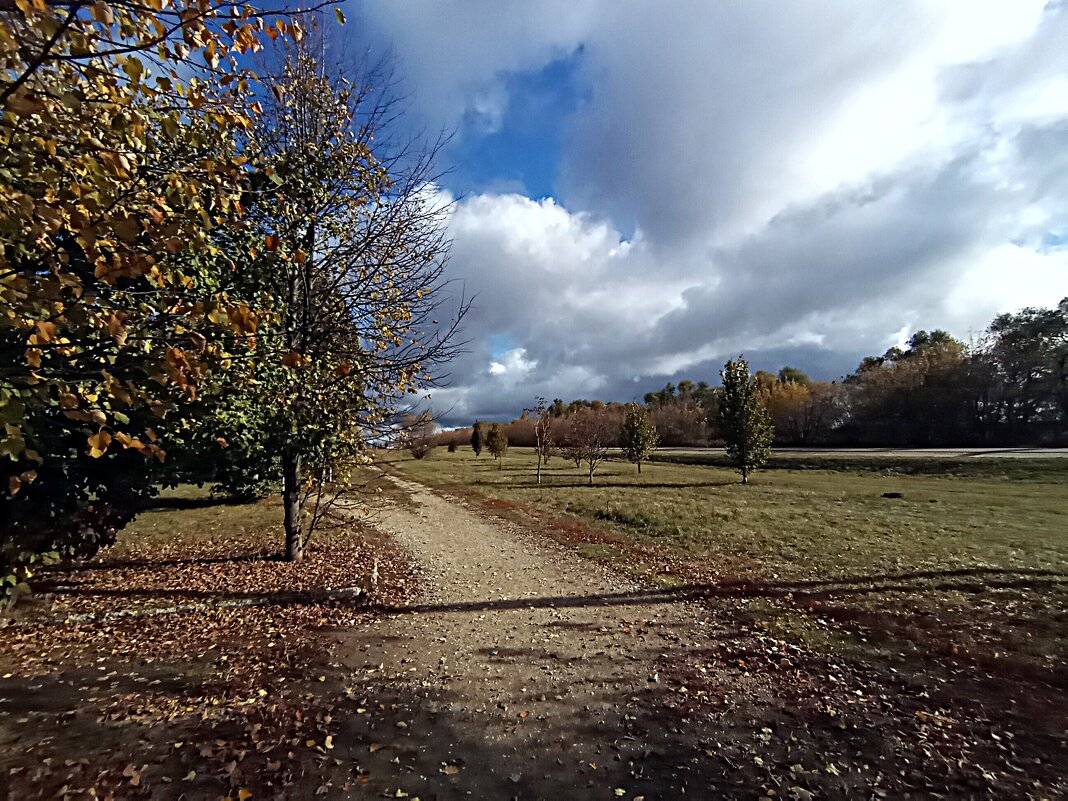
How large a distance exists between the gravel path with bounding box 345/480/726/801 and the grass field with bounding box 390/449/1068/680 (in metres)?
2.38

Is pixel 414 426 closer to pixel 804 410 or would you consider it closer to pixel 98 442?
pixel 98 442

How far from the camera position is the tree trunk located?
392 inches

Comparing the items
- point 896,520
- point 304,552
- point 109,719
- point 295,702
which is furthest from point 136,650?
point 896,520

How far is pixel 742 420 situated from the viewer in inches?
1270

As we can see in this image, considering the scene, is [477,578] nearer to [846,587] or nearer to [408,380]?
[408,380]

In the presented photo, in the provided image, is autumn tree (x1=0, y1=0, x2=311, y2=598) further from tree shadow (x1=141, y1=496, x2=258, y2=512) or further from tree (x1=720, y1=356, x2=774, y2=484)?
tree (x1=720, y1=356, x2=774, y2=484)

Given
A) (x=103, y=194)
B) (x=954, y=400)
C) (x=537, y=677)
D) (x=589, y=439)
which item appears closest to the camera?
(x=103, y=194)

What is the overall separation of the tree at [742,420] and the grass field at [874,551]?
15.7 feet

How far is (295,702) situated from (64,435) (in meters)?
5.74

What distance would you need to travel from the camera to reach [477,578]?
1042 cm

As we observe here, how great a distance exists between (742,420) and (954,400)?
41865mm

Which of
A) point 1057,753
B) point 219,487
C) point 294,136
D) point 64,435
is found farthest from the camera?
point 219,487

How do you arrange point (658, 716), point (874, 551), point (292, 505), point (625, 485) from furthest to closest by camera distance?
point (625, 485) → point (874, 551) → point (292, 505) → point (658, 716)

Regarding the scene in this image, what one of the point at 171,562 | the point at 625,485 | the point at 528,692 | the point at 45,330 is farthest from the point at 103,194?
the point at 625,485
